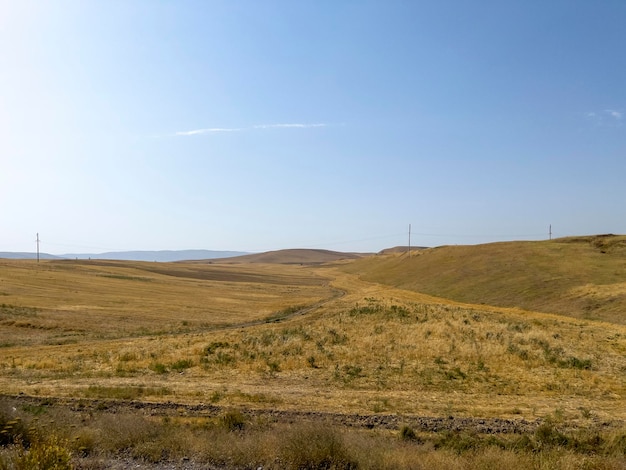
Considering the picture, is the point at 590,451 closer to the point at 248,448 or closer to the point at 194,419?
the point at 248,448

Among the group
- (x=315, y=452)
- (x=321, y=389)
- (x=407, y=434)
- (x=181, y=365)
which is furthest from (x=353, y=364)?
(x=315, y=452)

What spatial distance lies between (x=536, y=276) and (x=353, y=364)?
51.5 metres

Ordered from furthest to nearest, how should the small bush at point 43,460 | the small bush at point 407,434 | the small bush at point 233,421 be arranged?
the small bush at point 233,421, the small bush at point 407,434, the small bush at point 43,460

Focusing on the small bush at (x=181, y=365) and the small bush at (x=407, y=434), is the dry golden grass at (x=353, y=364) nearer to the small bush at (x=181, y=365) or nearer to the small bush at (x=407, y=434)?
the small bush at (x=181, y=365)

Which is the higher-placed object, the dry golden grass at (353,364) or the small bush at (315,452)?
the small bush at (315,452)

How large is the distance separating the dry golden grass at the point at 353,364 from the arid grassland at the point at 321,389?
13 centimetres

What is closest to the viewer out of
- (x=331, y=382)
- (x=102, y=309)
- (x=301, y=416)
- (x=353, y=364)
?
(x=301, y=416)

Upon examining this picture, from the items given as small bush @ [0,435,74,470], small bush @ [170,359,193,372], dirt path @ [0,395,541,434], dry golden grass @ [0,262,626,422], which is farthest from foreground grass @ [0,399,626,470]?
small bush @ [170,359,193,372]

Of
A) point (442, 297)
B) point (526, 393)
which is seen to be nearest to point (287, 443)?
point (526, 393)

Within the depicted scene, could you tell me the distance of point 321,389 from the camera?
1795 cm

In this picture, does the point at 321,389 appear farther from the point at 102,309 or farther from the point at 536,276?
the point at 536,276

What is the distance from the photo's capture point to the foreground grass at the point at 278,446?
8219 millimetres

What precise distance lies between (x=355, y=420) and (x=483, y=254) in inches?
3425

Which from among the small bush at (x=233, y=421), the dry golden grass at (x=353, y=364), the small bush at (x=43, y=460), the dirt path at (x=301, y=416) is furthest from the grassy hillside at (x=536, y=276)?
the small bush at (x=43, y=460)
